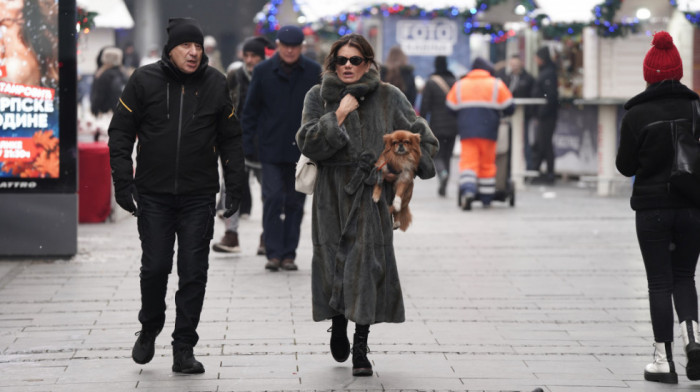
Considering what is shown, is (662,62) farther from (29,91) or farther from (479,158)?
(479,158)

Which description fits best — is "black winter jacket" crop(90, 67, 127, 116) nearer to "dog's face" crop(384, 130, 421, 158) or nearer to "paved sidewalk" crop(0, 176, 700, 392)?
"paved sidewalk" crop(0, 176, 700, 392)

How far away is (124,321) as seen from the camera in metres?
7.82

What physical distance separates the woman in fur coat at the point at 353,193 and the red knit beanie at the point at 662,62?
113cm

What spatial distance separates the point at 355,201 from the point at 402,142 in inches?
14.9

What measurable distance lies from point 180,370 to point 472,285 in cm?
355

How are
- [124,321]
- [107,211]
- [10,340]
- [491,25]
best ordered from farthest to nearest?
[491,25] → [107,211] → [124,321] → [10,340]

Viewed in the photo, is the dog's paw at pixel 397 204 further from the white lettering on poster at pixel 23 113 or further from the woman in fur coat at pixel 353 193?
the white lettering on poster at pixel 23 113

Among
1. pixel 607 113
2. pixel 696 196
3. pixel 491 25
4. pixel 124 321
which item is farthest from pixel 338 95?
pixel 491 25

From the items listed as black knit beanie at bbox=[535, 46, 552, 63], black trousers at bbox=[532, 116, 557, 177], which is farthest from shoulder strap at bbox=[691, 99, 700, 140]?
black knit beanie at bbox=[535, 46, 552, 63]

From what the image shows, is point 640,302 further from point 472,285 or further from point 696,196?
point 696,196

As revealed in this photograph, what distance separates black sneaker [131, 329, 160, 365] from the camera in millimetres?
6402

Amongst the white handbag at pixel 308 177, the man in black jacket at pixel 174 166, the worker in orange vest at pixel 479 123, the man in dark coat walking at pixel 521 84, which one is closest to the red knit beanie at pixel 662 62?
the white handbag at pixel 308 177

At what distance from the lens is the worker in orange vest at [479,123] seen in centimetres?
1535

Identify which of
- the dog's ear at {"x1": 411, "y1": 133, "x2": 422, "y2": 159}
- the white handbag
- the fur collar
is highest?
the fur collar
